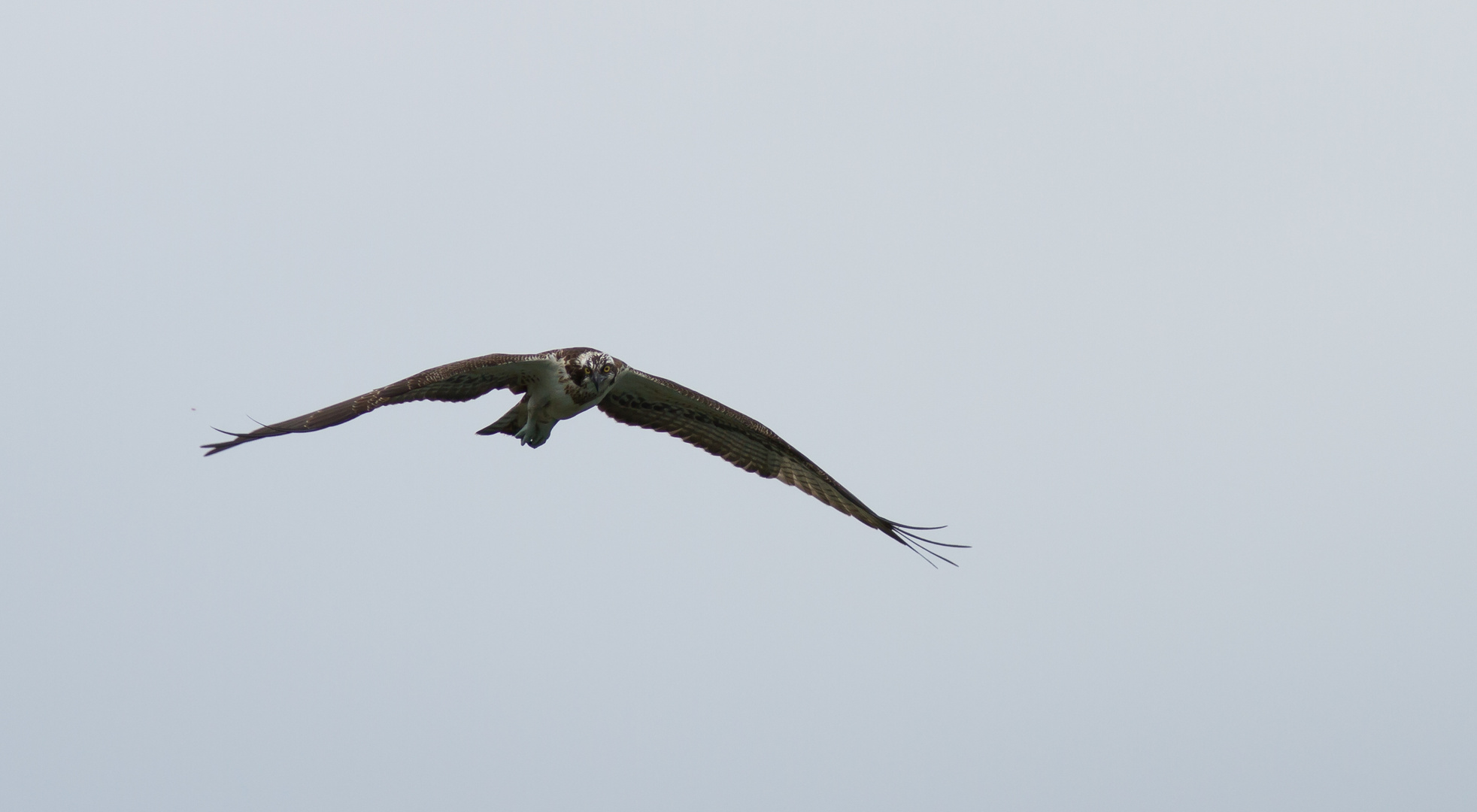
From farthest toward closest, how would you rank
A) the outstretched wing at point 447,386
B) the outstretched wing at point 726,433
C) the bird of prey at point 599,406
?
the outstretched wing at point 726,433
the bird of prey at point 599,406
the outstretched wing at point 447,386

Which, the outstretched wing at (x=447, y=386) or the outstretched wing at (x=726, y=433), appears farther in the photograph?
the outstretched wing at (x=726, y=433)

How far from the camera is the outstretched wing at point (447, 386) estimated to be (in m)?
11.7

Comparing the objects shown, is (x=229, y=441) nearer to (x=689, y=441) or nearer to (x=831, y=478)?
(x=689, y=441)

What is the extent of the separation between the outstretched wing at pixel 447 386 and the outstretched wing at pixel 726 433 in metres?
1.17

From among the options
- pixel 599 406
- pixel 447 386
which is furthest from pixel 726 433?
pixel 447 386

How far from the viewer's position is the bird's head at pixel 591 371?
44.4 ft

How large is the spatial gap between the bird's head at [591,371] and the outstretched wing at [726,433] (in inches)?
27.8

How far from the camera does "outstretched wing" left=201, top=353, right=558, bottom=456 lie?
38.3 ft

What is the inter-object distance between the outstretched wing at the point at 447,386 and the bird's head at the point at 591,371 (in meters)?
0.20

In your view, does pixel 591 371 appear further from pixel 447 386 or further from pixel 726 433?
pixel 726 433

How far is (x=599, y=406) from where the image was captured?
49.6ft

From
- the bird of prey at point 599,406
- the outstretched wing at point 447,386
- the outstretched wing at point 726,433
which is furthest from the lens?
the outstretched wing at point 726,433

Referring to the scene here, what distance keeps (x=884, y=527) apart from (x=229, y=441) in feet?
24.2

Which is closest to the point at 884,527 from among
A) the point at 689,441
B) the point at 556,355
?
the point at 689,441
